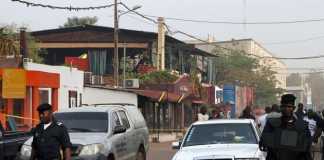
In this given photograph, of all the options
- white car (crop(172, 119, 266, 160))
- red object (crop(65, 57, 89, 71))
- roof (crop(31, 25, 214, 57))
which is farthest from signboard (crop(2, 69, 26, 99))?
roof (crop(31, 25, 214, 57))

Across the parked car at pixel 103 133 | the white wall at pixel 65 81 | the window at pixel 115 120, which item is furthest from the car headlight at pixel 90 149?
the white wall at pixel 65 81

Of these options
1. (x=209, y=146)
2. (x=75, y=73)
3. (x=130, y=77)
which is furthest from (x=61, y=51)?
(x=209, y=146)

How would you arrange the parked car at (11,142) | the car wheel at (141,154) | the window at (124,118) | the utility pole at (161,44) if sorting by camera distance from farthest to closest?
the utility pole at (161,44) → the car wheel at (141,154) → the window at (124,118) → the parked car at (11,142)

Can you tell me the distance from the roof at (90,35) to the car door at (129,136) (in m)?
39.3

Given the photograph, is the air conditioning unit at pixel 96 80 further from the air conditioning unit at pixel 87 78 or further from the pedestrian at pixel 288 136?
the pedestrian at pixel 288 136

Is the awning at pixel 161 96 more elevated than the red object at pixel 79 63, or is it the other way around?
the red object at pixel 79 63

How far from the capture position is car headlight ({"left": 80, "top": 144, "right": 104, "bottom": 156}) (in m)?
14.0

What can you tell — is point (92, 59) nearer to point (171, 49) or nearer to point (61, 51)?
point (61, 51)

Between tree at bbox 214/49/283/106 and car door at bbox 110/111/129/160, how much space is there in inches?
2921

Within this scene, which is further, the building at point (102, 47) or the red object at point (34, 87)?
the building at point (102, 47)

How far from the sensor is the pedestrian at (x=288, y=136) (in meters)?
8.07

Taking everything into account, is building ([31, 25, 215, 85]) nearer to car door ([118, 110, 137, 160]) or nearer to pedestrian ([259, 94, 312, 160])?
car door ([118, 110, 137, 160])

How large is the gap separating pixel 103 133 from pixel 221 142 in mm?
2895

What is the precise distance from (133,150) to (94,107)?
1.44 m
